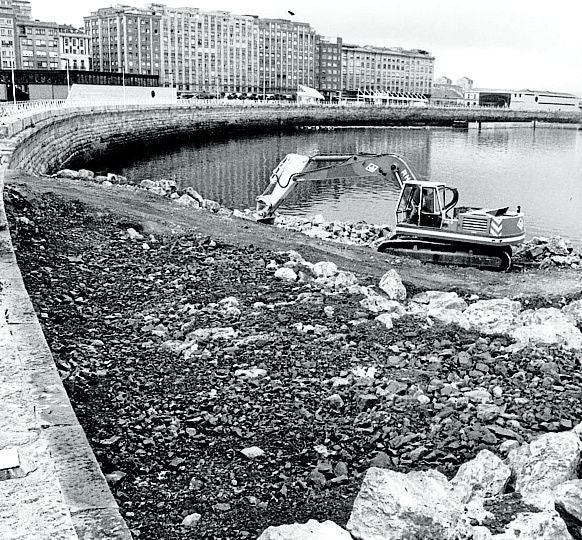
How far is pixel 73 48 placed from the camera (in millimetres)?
146375

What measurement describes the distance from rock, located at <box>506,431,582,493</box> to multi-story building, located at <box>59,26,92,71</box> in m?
149

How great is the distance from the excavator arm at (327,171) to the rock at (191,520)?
14144 mm

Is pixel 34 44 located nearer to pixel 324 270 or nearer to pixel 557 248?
pixel 557 248

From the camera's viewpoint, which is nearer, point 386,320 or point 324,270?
point 386,320

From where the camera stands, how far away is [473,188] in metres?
38.4

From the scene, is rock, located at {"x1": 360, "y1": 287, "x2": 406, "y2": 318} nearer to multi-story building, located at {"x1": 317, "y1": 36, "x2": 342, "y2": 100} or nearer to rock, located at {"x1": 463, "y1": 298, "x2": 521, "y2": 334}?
rock, located at {"x1": 463, "y1": 298, "x2": 521, "y2": 334}

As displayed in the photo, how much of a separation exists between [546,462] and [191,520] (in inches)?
98.4

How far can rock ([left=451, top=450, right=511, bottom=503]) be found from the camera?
16.2 feet

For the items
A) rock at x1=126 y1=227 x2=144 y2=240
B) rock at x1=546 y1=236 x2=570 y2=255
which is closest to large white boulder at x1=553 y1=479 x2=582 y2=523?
rock at x1=126 y1=227 x2=144 y2=240

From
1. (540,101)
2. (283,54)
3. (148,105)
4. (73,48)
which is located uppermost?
(283,54)

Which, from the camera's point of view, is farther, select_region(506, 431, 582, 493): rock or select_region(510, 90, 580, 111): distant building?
select_region(510, 90, 580, 111): distant building

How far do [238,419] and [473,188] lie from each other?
33.7 metres

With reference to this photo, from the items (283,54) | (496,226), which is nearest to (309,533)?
(496,226)

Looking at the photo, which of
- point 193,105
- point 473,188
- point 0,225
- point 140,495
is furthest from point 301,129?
point 140,495
